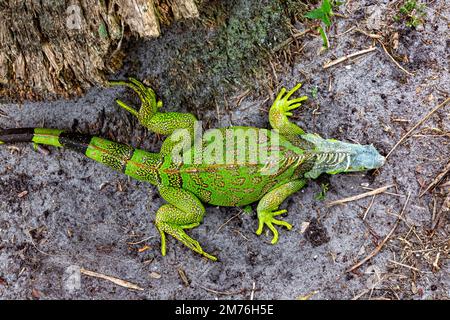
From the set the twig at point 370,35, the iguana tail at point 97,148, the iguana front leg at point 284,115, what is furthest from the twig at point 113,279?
the twig at point 370,35

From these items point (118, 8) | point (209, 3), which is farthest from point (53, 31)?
point (209, 3)

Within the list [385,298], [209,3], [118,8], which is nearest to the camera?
[118,8]

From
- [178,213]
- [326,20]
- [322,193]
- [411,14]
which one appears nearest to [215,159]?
[178,213]

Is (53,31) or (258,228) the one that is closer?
(53,31)

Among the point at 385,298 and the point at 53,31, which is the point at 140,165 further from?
the point at 385,298

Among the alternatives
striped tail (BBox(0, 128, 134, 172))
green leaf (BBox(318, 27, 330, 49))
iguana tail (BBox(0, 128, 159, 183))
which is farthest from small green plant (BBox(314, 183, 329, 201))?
striped tail (BBox(0, 128, 134, 172))

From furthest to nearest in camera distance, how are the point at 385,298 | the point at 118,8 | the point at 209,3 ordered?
the point at 385,298 < the point at 209,3 < the point at 118,8

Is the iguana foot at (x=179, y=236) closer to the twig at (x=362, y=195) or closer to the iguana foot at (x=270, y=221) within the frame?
the iguana foot at (x=270, y=221)

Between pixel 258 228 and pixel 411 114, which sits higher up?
pixel 411 114
